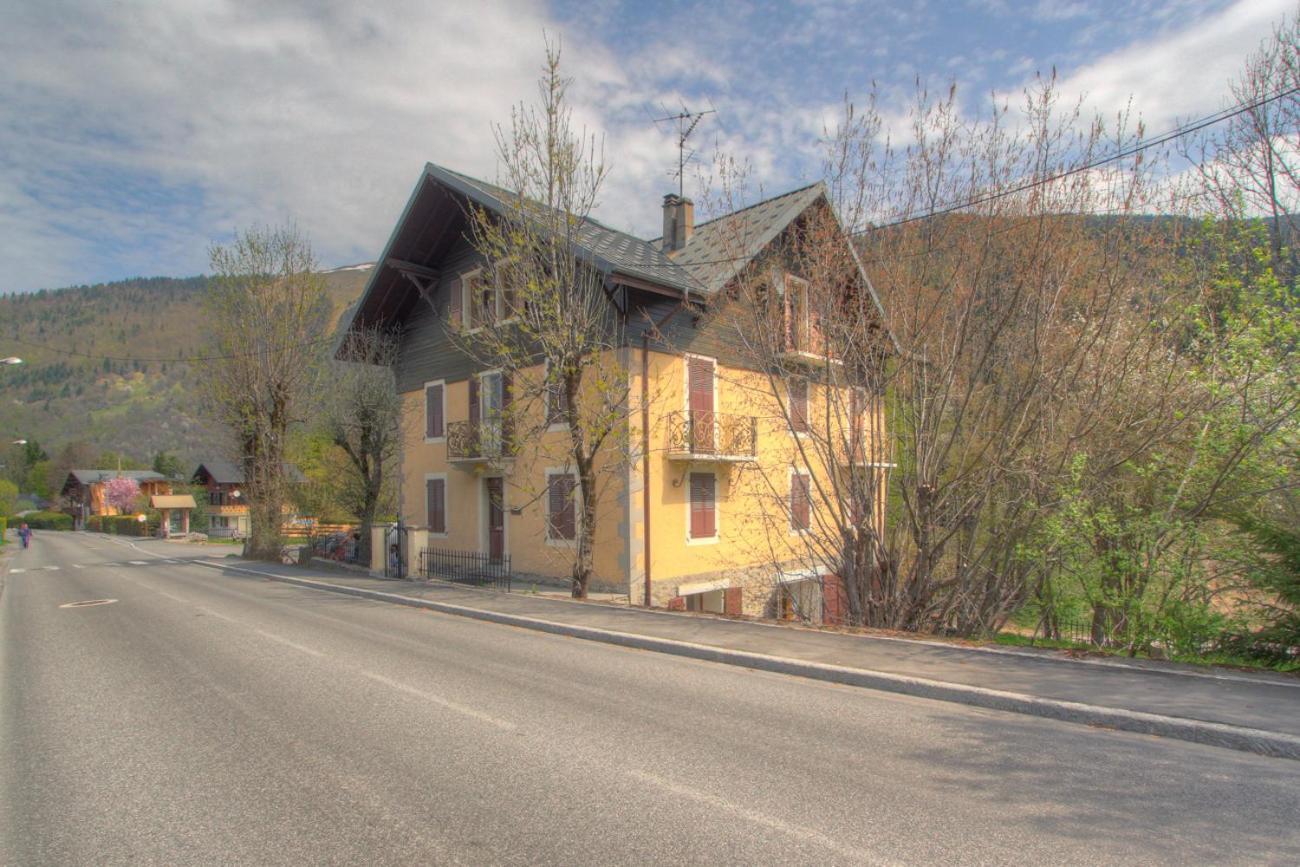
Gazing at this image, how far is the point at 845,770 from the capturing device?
188 inches

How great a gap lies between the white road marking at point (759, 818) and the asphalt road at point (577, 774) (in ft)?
0.05

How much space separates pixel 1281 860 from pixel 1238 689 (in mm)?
3395

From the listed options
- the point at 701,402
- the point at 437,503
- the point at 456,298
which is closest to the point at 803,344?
the point at 701,402

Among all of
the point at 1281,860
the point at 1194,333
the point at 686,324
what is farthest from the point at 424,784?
the point at 686,324

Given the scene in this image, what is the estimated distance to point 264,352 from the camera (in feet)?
81.8

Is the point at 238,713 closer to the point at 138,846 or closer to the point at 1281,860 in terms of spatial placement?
the point at 138,846

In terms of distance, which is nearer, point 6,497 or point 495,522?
point 495,522

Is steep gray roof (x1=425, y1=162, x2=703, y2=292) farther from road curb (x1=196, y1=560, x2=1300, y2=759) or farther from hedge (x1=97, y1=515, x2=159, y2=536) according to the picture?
hedge (x1=97, y1=515, x2=159, y2=536)

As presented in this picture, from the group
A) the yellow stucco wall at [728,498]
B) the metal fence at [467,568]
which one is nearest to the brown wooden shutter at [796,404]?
the yellow stucco wall at [728,498]

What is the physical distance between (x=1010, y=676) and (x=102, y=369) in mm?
214377

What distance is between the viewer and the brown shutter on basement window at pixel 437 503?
2067 cm

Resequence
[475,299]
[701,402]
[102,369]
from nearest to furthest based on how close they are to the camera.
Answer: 1. [701,402]
2. [475,299]
3. [102,369]

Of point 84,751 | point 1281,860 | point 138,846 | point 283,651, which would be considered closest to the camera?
point 1281,860

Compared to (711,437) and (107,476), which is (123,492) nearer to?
(107,476)
